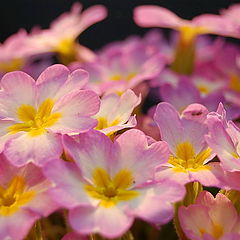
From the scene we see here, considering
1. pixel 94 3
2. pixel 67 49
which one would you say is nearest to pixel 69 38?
pixel 67 49

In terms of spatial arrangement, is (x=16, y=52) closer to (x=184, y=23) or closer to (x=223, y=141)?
(x=184, y=23)

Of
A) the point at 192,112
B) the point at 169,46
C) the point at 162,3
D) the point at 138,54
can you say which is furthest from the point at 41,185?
the point at 162,3

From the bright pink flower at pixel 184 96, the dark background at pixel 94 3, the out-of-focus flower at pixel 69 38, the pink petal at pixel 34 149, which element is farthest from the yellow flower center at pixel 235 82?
the dark background at pixel 94 3

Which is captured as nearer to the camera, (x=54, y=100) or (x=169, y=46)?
(x=54, y=100)

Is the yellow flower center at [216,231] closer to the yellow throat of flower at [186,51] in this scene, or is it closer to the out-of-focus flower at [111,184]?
the out-of-focus flower at [111,184]

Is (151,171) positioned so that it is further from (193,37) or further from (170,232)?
(193,37)

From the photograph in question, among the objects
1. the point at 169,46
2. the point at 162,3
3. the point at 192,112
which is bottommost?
the point at 162,3

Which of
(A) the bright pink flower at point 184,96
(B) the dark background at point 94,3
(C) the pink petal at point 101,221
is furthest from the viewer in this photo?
(B) the dark background at point 94,3
